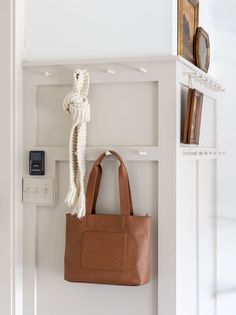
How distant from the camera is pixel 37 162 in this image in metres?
1.90

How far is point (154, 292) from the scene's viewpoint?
1812 mm

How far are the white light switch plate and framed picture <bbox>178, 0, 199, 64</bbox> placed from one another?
690 mm

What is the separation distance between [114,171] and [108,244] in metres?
0.27

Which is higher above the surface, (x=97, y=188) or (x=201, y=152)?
(x=201, y=152)

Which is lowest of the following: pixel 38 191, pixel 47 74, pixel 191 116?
pixel 38 191

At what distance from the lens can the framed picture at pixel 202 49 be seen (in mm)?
2227

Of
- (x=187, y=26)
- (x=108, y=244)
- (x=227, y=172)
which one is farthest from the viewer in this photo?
(x=227, y=172)

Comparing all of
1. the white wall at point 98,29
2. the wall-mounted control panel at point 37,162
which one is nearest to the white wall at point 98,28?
the white wall at point 98,29

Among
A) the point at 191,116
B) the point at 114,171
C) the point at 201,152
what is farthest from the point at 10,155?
the point at 201,152

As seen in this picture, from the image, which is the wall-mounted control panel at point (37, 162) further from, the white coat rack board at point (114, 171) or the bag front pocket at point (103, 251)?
the bag front pocket at point (103, 251)

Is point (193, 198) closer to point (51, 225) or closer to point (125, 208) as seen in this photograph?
point (125, 208)

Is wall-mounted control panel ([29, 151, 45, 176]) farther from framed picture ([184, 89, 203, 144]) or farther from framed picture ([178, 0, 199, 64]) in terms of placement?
framed picture ([178, 0, 199, 64])

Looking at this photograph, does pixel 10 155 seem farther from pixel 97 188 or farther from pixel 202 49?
pixel 202 49

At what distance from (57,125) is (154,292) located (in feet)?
2.28
